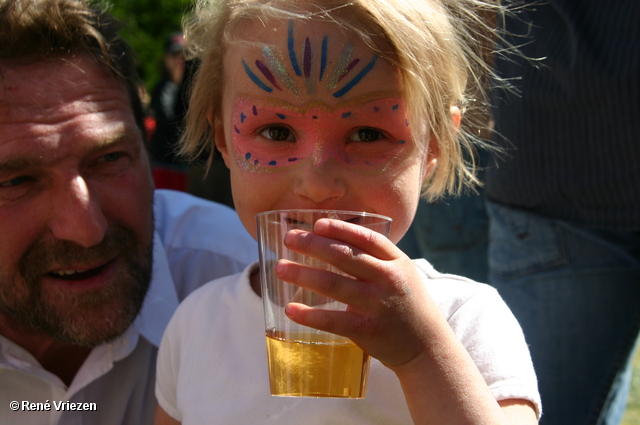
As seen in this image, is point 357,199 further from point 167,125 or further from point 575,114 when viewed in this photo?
point 167,125

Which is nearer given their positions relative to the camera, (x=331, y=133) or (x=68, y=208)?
(x=331, y=133)

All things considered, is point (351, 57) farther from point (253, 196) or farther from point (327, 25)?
point (253, 196)

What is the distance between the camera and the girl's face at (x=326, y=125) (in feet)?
Answer: 5.45

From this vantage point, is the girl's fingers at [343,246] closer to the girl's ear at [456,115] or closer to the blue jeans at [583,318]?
the girl's ear at [456,115]

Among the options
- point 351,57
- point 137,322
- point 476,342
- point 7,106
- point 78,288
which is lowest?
point 137,322

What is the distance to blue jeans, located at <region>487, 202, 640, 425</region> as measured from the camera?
2.62 metres

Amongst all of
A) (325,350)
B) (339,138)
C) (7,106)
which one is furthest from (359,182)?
(7,106)

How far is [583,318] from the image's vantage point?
2621 millimetres

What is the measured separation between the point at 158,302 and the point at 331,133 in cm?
141

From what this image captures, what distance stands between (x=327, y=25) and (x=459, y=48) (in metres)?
0.46

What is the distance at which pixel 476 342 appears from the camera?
1.63 m

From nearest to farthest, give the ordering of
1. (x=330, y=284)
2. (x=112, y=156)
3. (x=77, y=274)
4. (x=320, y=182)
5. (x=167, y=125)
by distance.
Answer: (x=330, y=284) → (x=320, y=182) → (x=77, y=274) → (x=112, y=156) → (x=167, y=125)

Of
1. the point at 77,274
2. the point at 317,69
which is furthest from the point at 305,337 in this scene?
the point at 77,274

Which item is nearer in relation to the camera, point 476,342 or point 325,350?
point 325,350
